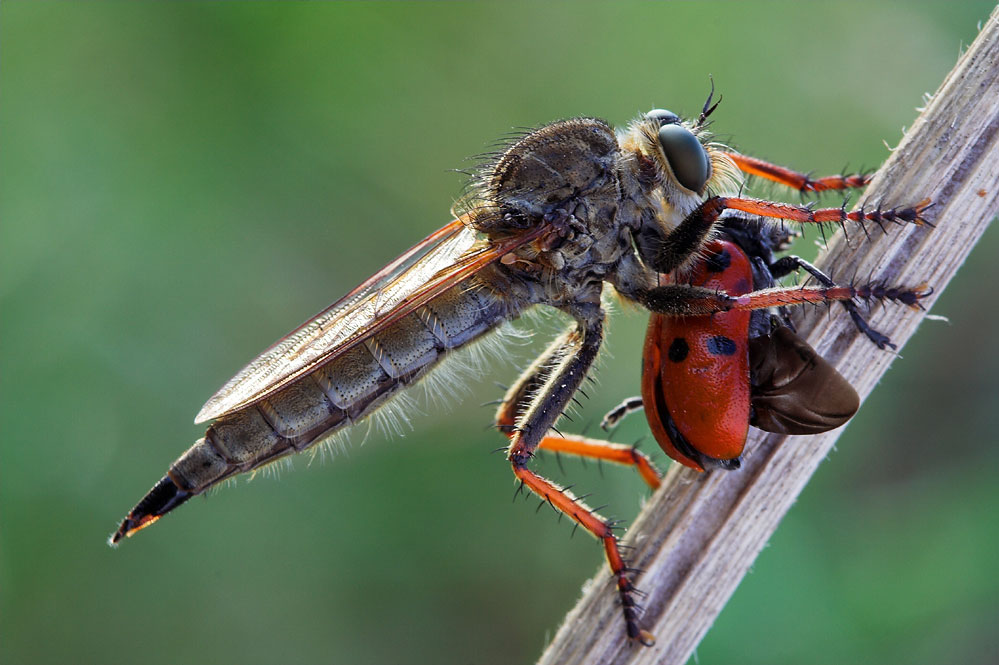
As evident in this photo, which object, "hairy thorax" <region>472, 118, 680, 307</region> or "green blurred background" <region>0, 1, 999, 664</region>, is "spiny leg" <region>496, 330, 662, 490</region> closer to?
"hairy thorax" <region>472, 118, 680, 307</region>

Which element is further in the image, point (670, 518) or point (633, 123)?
point (633, 123)

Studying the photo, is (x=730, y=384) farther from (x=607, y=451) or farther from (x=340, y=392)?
(x=340, y=392)

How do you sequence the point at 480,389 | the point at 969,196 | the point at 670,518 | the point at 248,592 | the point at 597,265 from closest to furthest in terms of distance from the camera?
the point at 969,196
the point at 670,518
the point at 597,265
the point at 248,592
the point at 480,389

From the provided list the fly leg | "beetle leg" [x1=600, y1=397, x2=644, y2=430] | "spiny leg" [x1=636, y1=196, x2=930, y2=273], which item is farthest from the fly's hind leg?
the fly leg

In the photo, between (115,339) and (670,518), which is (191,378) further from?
(670,518)

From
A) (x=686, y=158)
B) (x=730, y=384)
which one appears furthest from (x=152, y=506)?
(x=686, y=158)

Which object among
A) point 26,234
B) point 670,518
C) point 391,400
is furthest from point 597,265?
point 26,234

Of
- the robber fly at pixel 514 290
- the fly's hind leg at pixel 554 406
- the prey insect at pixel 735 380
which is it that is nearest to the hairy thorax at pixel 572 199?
the robber fly at pixel 514 290

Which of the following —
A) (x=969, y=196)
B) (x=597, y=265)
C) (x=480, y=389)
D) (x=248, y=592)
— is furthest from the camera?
(x=480, y=389)
